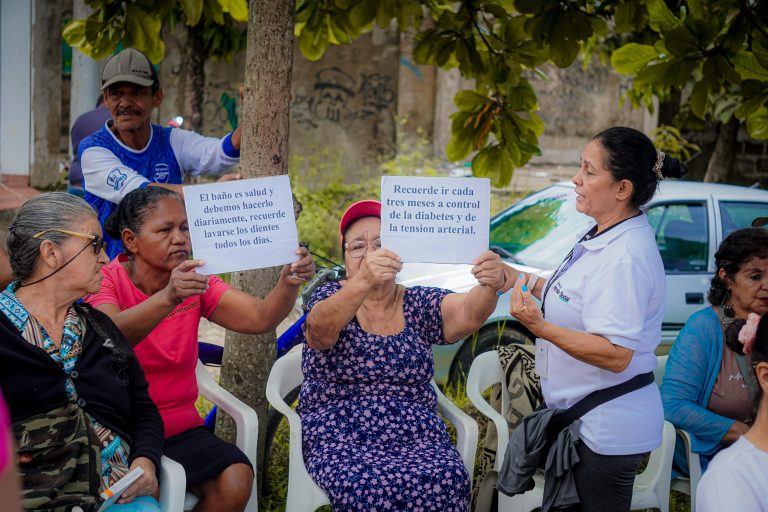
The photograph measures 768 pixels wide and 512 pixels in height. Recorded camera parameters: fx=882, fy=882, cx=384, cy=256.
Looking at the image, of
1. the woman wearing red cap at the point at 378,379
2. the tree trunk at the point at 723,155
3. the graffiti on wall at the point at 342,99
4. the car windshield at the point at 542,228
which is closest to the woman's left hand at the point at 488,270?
the woman wearing red cap at the point at 378,379

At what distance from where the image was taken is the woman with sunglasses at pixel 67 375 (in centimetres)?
282

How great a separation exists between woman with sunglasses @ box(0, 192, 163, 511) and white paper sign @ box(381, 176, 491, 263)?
106cm

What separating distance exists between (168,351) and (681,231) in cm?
441

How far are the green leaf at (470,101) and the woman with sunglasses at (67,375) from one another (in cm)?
265

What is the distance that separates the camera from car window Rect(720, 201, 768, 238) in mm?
6637

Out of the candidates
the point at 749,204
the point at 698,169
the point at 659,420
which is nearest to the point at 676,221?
the point at 749,204

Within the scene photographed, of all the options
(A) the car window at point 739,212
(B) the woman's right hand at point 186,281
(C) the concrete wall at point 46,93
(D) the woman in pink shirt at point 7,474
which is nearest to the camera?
(D) the woman in pink shirt at point 7,474

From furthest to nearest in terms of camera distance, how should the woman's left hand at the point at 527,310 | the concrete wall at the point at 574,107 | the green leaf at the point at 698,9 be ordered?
1. the concrete wall at the point at 574,107
2. the green leaf at the point at 698,9
3. the woman's left hand at the point at 527,310

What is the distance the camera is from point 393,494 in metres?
3.27

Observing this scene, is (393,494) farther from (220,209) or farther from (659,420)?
(220,209)

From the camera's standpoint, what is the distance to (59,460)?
9.39 feet

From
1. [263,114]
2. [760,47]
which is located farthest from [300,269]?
[760,47]

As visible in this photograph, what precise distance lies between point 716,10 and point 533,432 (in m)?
2.73

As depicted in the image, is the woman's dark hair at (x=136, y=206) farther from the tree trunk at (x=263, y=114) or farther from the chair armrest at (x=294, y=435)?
the chair armrest at (x=294, y=435)
